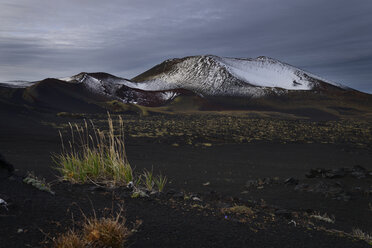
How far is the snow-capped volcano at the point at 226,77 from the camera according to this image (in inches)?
4257

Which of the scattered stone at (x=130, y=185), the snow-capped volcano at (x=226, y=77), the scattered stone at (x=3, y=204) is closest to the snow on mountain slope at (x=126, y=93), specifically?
the snow-capped volcano at (x=226, y=77)

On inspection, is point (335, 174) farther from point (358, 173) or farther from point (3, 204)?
point (3, 204)

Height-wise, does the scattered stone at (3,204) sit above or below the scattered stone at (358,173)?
above

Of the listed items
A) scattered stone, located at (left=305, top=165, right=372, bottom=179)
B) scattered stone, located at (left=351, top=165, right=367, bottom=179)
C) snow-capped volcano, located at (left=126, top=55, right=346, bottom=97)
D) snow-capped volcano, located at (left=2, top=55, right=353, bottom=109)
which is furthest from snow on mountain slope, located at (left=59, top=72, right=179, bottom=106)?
scattered stone, located at (left=351, top=165, right=367, bottom=179)

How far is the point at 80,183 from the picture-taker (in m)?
5.05

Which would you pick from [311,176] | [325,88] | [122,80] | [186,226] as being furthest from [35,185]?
[325,88]

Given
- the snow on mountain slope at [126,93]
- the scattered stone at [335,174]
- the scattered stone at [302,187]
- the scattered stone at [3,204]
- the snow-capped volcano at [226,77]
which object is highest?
the snow-capped volcano at [226,77]

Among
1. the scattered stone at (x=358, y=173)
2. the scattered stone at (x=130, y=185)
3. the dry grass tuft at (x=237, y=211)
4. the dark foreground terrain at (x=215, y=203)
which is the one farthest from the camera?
the scattered stone at (x=358, y=173)

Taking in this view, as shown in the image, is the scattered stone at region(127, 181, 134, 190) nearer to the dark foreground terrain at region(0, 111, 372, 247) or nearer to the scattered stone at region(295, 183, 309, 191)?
the dark foreground terrain at region(0, 111, 372, 247)

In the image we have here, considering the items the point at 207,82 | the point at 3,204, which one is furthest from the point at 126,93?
the point at 3,204

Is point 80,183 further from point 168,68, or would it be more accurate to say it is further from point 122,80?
point 168,68

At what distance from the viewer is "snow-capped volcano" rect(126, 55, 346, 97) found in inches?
4257

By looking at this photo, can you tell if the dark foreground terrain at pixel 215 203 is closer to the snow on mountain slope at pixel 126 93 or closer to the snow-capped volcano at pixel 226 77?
the snow on mountain slope at pixel 126 93

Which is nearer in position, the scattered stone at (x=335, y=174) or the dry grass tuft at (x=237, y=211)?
the dry grass tuft at (x=237, y=211)
